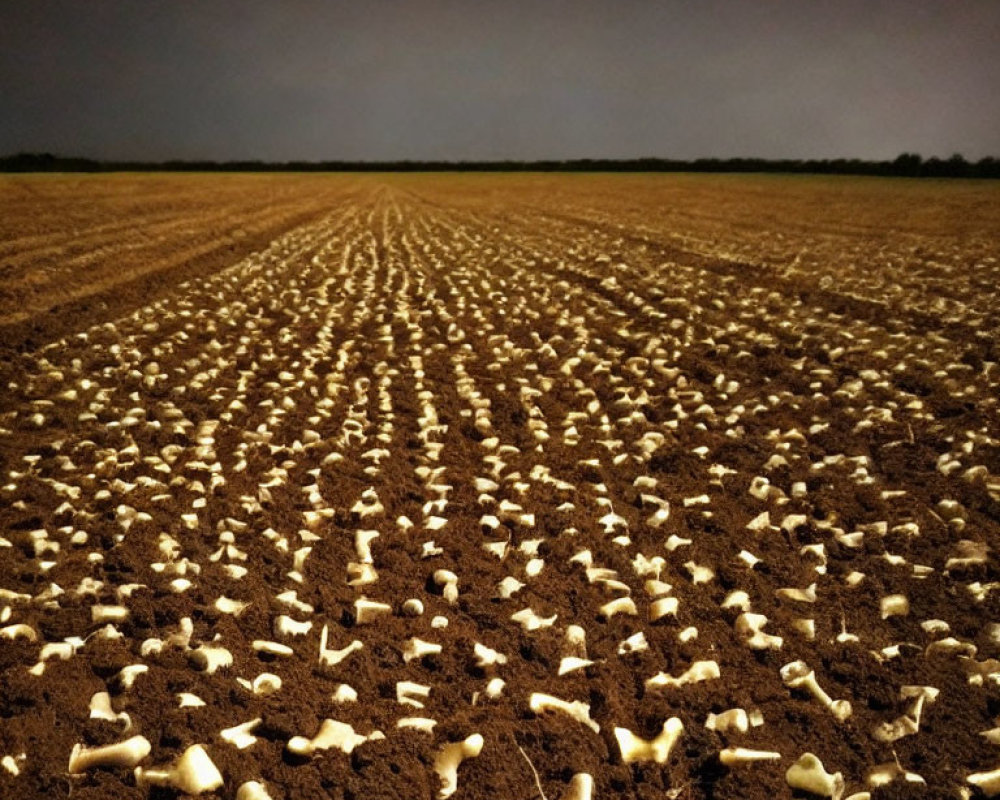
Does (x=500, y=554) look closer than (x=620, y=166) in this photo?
Yes

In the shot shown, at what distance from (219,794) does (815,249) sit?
15.4 meters

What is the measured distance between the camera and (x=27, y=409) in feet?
19.3

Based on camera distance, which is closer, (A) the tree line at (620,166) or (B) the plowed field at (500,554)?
(B) the plowed field at (500,554)

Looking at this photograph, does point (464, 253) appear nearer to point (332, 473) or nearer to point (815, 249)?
point (815, 249)

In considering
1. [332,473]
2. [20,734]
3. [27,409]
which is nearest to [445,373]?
[332,473]

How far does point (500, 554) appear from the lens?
3928 mm

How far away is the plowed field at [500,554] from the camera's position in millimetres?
2680

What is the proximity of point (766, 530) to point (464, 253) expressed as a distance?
11784mm

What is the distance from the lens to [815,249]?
15375 mm

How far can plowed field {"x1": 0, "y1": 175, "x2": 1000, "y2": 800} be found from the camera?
2.68 metres

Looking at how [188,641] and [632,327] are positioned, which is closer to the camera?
[188,641]

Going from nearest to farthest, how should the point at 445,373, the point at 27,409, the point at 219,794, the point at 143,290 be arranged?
the point at 219,794, the point at 27,409, the point at 445,373, the point at 143,290

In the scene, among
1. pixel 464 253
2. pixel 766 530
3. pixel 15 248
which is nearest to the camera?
pixel 766 530

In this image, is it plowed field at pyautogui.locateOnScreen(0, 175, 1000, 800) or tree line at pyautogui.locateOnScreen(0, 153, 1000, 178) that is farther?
tree line at pyautogui.locateOnScreen(0, 153, 1000, 178)
